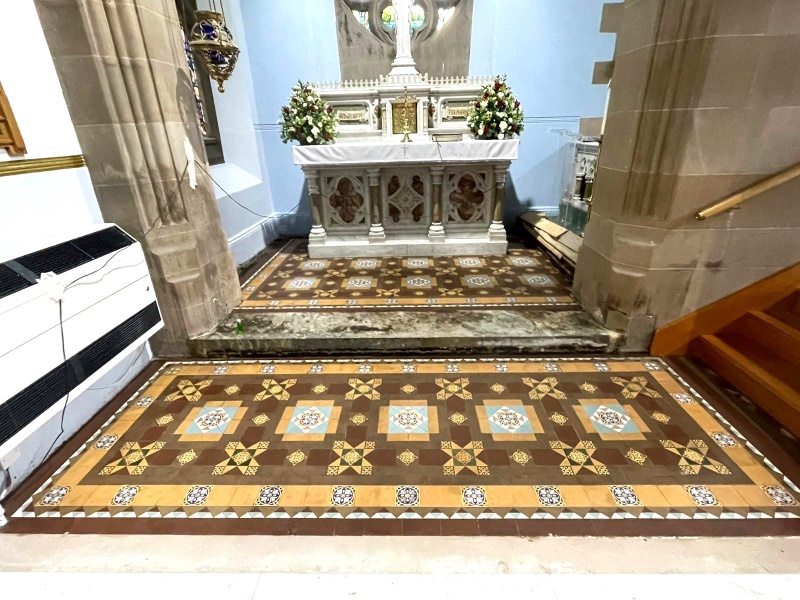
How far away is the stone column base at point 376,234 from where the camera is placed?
5078 millimetres

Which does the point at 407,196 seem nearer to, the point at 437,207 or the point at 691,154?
the point at 437,207

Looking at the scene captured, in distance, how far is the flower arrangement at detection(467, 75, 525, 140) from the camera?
Result: 14.9 feet

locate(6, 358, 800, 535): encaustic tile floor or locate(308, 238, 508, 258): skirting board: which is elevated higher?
locate(308, 238, 508, 258): skirting board

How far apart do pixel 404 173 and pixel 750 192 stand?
3305mm

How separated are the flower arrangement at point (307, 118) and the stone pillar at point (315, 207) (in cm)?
37

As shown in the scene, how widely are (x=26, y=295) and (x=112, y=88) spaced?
1.43m

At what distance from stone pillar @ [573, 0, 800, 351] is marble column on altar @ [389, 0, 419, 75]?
271 centimetres

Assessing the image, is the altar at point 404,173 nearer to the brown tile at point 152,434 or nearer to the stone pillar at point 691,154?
the stone pillar at point 691,154

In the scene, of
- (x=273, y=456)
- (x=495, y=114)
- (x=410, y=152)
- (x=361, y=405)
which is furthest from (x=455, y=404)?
(x=495, y=114)

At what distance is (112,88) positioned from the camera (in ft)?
8.18

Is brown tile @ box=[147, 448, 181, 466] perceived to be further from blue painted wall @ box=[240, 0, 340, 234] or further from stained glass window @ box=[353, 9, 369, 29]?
stained glass window @ box=[353, 9, 369, 29]

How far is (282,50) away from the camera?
17.7 feet

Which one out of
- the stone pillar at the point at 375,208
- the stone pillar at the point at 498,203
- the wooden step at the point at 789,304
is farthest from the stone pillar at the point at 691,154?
the stone pillar at the point at 375,208

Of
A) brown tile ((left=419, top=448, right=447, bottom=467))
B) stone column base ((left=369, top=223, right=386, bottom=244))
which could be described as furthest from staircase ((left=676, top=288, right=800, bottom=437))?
stone column base ((left=369, top=223, right=386, bottom=244))
